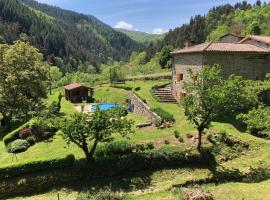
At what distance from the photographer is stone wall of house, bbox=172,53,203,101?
34844mm

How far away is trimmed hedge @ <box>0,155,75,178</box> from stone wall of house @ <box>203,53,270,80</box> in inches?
727

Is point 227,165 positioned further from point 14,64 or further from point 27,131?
point 14,64

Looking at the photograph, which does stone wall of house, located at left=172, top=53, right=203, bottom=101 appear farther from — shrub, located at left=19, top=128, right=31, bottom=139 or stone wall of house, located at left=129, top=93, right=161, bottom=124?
shrub, located at left=19, top=128, right=31, bottom=139

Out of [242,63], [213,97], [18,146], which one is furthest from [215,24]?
[18,146]

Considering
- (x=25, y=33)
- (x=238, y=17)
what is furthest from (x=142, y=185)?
(x=25, y=33)

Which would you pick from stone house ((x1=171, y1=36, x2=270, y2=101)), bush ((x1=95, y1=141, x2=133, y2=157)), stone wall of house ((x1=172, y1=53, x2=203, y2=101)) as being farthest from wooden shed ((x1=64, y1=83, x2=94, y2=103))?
bush ((x1=95, y1=141, x2=133, y2=157))

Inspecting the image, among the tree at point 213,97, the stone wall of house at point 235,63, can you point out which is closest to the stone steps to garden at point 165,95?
the stone wall of house at point 235,63

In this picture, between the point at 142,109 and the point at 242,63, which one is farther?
the point at 142,109

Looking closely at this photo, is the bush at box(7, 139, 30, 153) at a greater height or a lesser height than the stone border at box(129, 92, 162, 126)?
lesser

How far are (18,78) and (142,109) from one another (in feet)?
55.1

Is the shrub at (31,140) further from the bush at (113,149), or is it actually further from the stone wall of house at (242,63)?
the stone wall of house at (242,63)

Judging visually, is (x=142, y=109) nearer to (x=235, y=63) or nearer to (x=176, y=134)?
(x=176, y=134)

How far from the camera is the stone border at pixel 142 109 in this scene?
33.0 m

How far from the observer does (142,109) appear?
1569 inches
